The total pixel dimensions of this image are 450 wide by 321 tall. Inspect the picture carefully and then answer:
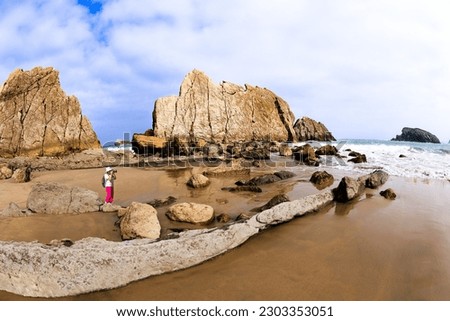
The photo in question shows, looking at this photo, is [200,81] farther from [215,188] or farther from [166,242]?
[166,242]

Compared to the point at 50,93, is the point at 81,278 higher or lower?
lower

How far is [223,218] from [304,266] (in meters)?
2.76

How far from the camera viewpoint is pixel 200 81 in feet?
123

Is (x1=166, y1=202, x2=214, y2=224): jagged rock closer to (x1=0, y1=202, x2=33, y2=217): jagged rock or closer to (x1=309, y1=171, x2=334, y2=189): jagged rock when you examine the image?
(x1=0, y1=202, x2=33, y2=217): jagged rock

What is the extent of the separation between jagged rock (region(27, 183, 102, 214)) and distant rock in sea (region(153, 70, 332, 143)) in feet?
76.2

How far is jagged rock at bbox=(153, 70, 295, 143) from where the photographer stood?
3450 cm

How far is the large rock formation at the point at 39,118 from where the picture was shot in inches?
850

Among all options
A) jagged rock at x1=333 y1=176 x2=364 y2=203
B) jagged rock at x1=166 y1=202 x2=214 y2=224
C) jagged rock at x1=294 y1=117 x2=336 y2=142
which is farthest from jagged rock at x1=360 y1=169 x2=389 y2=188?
jagged rock at x1=294 y1=117 x2=336 y2=142

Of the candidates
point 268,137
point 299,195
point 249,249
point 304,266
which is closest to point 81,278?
point 249,249

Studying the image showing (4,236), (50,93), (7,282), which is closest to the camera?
(7,282)

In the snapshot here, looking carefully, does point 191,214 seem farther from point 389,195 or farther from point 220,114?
point 220,114

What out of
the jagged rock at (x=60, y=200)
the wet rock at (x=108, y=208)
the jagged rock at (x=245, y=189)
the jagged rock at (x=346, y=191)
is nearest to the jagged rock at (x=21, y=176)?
the jagged rock at (x=60, y=200)

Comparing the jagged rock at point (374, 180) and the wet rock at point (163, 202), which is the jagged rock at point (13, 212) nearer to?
the wet rock at point (163, 202)

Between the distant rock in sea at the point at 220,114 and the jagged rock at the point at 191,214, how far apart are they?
2478cm
